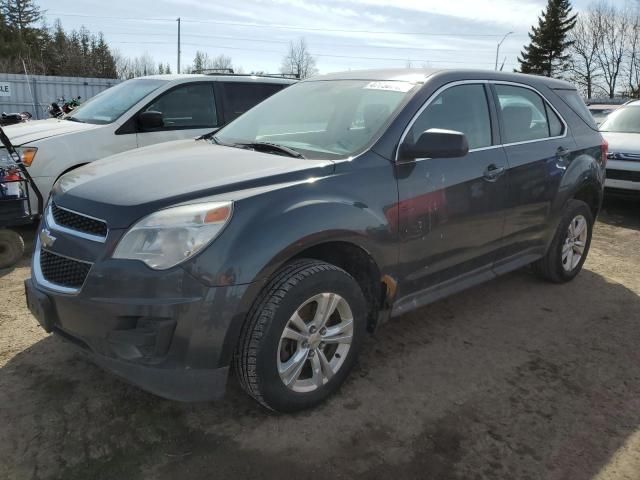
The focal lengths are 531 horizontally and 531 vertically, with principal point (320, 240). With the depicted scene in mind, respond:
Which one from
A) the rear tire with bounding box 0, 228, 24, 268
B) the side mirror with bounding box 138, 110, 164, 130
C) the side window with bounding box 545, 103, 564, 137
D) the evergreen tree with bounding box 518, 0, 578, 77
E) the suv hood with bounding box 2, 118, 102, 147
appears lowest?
the rear tire with bounding box 0, 228, 24, 268

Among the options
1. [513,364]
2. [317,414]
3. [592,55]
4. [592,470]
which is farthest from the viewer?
[592,55]

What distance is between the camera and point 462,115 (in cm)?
363

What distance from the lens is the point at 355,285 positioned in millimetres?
2842

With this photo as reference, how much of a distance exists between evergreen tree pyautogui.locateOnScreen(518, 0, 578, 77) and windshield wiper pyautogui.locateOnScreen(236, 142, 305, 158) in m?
50.7

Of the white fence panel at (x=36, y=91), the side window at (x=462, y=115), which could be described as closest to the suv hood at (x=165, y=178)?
the side window at (x=462, y=115)

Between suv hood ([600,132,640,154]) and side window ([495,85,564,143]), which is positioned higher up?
side window ([495,85,564,143])

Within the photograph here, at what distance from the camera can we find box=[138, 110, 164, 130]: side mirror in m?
5.81

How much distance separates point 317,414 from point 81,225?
1.53 metres

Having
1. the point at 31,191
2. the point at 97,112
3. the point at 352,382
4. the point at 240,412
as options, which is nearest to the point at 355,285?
the point at 352,382

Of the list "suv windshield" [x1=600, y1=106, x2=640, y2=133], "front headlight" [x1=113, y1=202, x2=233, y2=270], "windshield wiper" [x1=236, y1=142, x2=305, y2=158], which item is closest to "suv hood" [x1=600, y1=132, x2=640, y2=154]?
"suv windshield" [x1=600, y1=106, x2=640, y2=133]

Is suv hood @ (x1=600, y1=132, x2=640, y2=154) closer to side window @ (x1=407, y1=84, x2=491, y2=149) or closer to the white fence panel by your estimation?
side window @ (x1=407, y1=84, x2=491, y2=149)

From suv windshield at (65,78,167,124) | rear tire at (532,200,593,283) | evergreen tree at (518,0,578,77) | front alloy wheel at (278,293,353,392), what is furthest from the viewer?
evergreen tree at (518,0,578,77)

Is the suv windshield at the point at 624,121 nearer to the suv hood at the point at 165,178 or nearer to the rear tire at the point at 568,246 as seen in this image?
the rear tire at the point at 568,246

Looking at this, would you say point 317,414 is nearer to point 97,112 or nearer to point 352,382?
point 352,382
